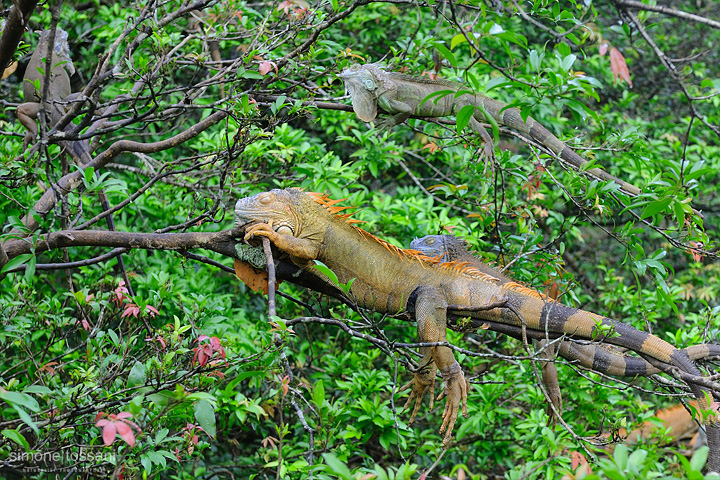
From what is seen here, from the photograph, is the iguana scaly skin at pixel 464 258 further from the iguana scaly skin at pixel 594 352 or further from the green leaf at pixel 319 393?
the green leaf at pixel 319 393

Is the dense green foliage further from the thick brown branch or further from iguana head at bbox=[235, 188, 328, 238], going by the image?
iguana head at bbox=[235, 188, 328, 238]

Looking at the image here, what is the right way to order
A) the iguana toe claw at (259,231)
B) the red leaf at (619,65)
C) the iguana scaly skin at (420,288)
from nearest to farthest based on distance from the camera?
the red leaf at (619,65) < the iguana toe claw at (259,231) < the iguana scaly skin at (420,288)

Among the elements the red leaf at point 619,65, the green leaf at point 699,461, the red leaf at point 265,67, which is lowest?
the green leaf at point 699,461

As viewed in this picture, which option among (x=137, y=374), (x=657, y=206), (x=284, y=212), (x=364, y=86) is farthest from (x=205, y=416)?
(x=364, y=86)

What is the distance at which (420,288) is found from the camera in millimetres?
3371

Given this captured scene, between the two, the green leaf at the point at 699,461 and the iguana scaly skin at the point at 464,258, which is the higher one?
the green leaf at the point at 699,461

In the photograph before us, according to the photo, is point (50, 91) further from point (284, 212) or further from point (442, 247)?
point (442, 247)

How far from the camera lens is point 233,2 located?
4.47 m

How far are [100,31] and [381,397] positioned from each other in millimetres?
4037

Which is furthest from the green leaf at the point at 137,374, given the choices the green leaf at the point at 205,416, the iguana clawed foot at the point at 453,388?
the iguana clawed foot at the point at 453,388

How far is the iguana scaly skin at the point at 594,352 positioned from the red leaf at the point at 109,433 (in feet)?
5.95

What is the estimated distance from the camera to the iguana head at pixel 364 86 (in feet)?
13.6

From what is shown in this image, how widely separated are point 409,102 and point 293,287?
1.82 metres

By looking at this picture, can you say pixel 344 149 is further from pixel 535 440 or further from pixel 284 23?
pixel 535 440
